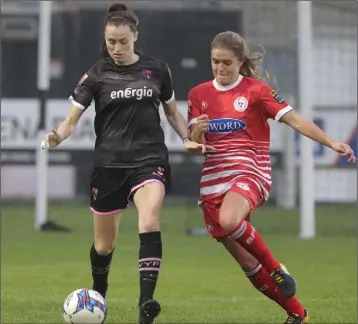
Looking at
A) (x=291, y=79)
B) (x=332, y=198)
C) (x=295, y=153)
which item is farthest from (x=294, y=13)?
(x=332, y=198)

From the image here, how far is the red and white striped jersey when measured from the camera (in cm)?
757

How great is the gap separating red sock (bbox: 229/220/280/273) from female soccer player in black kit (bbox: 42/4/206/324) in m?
0.55

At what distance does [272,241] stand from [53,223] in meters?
3.54

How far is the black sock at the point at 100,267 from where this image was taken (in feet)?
26.3

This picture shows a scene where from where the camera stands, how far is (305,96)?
15484mm

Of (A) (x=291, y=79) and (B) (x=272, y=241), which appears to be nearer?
(B) (x=272, y=241)

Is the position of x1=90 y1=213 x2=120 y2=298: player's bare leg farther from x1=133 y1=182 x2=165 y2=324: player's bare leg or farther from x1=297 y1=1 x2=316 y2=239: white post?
x1=297 y1=1 x2=316 y2=239: white post

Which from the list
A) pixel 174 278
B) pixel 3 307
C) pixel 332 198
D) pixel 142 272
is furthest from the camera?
pixel 332 198

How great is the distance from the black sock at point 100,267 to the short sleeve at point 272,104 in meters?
1.59

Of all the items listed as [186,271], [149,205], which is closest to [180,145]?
[186,271]

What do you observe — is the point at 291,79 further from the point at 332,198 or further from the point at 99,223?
the point at 99,223

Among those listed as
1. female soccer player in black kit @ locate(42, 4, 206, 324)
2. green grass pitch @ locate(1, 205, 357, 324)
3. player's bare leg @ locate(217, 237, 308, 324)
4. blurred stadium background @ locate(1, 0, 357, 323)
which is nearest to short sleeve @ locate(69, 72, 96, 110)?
female soccer player in black kit @ locate(42, 4, 206, 324)

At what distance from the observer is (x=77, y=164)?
17781 mm

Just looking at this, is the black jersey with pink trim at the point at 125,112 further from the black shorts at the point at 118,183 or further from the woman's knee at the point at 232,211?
the woman's knee at the point at 232,211
